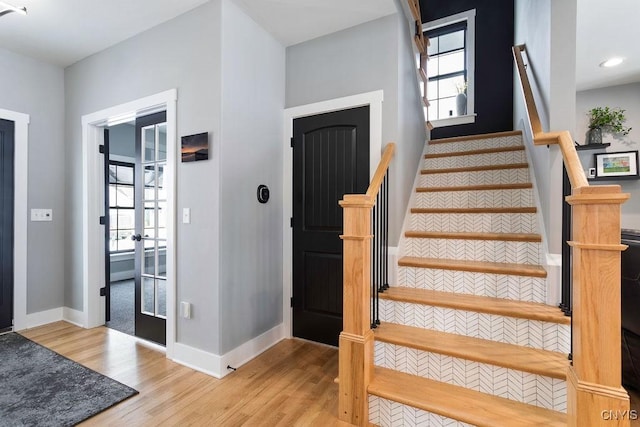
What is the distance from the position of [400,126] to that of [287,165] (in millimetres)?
1098

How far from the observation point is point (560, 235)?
1.90 metres

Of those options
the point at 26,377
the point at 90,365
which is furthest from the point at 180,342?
the point at 26,377

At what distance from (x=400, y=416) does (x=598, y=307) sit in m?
1.08

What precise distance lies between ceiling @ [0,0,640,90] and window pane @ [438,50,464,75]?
1.59 metres

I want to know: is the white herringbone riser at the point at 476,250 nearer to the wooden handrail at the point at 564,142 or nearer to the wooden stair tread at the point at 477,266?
the wooden stair tread at the point at 477,266

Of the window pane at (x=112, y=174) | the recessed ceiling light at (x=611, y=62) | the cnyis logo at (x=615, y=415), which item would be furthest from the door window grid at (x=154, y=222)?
the recessed ceiling light at (x=611, y=62)

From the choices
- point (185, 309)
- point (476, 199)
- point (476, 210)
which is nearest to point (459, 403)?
point (476, 210)

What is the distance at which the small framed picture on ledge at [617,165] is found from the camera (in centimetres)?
387

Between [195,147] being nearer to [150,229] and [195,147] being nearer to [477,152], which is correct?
[150,229]

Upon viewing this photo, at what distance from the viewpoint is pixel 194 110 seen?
8.08 ft

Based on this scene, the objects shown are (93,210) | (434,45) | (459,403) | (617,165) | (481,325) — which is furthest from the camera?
(434,45)

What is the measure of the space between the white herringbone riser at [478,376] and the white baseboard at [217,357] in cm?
113

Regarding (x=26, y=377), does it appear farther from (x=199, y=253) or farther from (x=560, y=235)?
(x=560, y=235)

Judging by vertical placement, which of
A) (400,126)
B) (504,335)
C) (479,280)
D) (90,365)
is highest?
(400,126)
